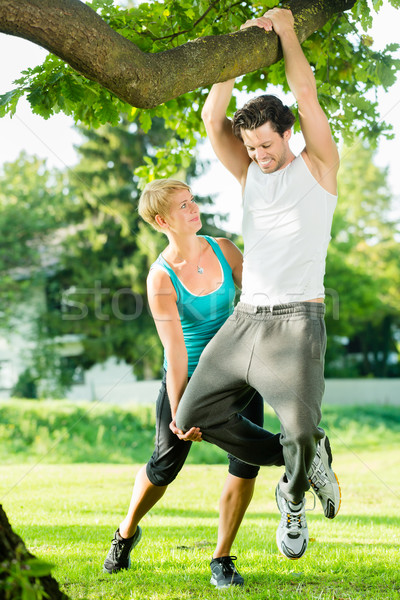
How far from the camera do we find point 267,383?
10.3ft

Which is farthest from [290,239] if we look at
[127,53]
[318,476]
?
[318,476]

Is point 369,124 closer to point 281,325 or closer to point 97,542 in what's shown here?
point 281,325

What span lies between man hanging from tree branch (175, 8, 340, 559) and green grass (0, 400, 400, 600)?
0.75 m

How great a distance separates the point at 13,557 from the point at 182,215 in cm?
213

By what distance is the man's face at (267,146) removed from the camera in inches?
130

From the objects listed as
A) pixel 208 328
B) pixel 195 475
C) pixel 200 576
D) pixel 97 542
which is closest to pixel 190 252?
pixel 208 328

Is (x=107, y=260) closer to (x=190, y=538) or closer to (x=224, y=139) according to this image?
(x=190, y=538)

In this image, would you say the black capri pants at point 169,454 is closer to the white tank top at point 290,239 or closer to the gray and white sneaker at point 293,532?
the gray and white sneaker at point 293,532

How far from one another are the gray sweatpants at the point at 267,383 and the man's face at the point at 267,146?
Result: 0.75 meters

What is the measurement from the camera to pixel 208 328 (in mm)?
3869

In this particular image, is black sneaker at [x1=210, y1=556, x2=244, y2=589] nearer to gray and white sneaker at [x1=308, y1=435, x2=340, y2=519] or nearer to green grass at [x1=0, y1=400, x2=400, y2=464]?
gray and white sneaker at [x1=308, y1=435, x2=340, y2=519]

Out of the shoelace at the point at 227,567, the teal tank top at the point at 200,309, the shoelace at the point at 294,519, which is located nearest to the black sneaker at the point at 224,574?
the shoelace at the point at 227,567

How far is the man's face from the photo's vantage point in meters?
3.30

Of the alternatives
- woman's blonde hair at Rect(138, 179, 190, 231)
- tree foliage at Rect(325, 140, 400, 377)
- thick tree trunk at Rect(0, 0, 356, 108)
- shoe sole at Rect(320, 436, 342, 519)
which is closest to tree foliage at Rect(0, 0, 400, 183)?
thick tree trunk at Rect(0, 0, 356, 108)
